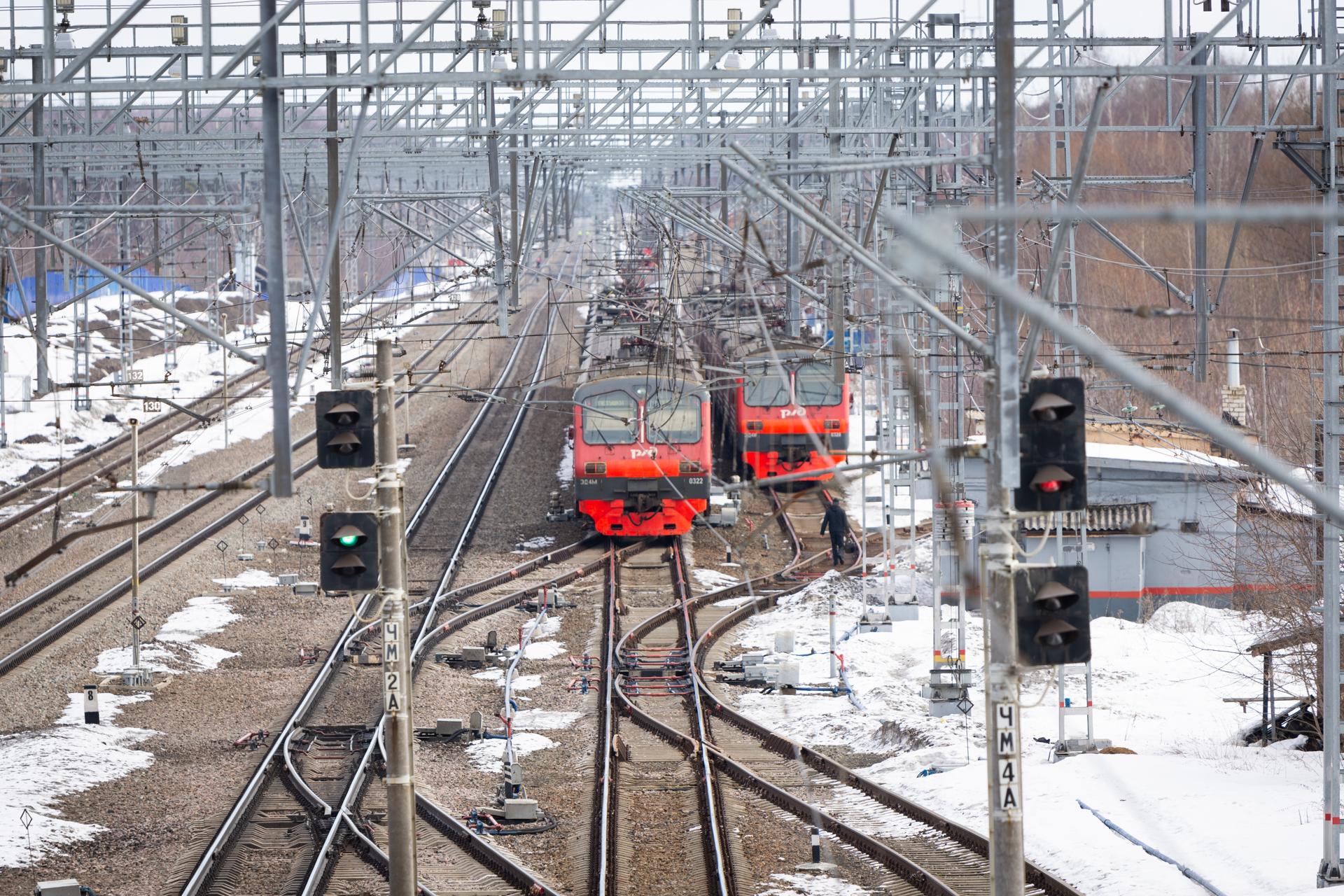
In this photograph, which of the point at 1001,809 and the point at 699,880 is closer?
the point at 1001,809

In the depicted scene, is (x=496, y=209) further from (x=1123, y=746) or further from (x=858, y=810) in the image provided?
(x=1123, y=746)

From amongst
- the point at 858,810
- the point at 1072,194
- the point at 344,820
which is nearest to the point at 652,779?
the point at 858,810

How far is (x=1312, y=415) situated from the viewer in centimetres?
1391

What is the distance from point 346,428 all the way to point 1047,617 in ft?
11.9

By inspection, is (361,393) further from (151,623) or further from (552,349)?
(552,349)

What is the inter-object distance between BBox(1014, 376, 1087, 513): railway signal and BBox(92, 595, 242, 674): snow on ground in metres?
12.0

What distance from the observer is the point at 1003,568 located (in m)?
6.95

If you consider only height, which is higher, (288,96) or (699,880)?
(288,96)

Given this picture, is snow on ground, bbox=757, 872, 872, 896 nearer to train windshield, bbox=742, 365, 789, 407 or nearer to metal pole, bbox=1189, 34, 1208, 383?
metal pole, bbox=1189, 34, 1208, 383

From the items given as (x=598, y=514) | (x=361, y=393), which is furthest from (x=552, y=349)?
(x=361, y=393)

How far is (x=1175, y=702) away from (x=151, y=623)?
1110cm

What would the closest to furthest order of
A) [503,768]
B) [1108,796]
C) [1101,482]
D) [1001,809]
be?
[1001,809] → [1108,796] → [503,768] → [1101,482]

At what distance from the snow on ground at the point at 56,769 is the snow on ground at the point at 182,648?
1262 mm

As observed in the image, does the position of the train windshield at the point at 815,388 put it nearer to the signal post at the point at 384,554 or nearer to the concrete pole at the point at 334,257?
the concrete pole at the point at 334,257
